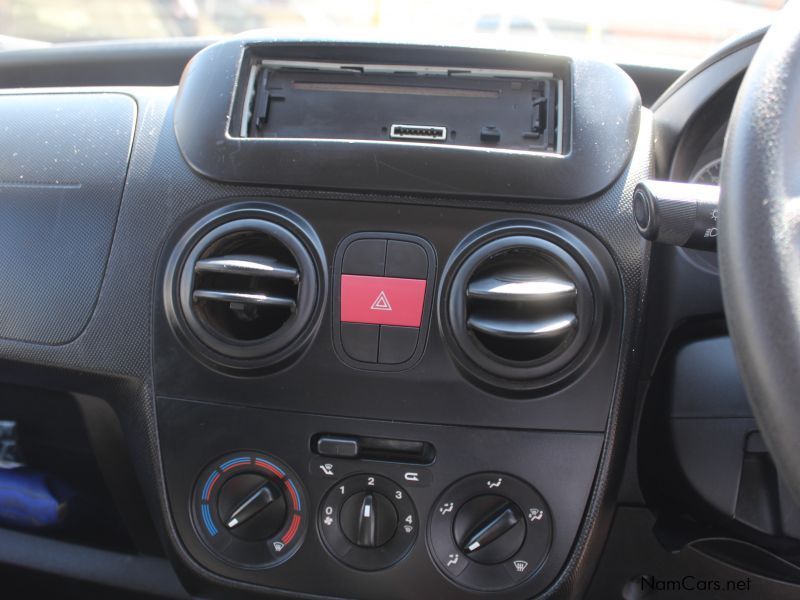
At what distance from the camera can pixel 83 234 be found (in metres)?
1.09

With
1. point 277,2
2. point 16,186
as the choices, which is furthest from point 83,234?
point 277,2

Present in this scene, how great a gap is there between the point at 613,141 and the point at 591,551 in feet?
1.86

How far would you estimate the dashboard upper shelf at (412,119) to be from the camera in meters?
0.99

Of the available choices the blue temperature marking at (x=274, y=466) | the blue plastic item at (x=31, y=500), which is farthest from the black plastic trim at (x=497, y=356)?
the blue plastic item at (x=31, y=500)

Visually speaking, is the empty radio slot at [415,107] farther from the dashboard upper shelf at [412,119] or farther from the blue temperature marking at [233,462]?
the blue temperature marking at [233,462]

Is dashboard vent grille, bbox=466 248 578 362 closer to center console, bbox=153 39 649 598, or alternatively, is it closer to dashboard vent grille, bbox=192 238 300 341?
center console, bbox=153 39 649 598

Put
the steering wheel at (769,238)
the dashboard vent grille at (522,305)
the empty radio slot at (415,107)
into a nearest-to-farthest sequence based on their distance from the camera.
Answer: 1. the steering wheel at (769,238)
2. the dashboard vent grille at (522,305)
3. the empty radio slot at (415,107)

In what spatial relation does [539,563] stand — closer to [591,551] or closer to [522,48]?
[591,551]

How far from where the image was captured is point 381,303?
38.9 inches

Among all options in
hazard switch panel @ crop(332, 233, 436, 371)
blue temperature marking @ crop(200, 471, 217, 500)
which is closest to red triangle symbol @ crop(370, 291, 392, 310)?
hazard switch panel @ crop(332, 233, 436, 371)

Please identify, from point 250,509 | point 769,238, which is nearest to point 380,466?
point 250,509

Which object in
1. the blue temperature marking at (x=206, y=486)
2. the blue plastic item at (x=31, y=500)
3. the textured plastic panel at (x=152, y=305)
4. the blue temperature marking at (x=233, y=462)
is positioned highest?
the textured plastic panel at (x=152, y=305)

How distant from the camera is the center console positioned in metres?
0.98

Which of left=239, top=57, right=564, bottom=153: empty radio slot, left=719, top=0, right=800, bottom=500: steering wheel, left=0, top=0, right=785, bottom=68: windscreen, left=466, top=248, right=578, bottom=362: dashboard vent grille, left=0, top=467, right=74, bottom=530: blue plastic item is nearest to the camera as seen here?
left=719, top=0, right=800, bottom=500: steering wheel
